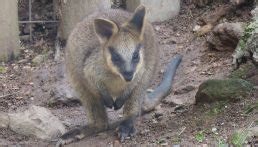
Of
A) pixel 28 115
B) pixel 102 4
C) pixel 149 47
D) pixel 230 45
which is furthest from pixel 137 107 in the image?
pixel 102 4

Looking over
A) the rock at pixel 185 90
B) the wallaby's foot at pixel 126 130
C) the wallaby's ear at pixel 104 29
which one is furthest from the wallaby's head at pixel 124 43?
the rock at pixel 185 90

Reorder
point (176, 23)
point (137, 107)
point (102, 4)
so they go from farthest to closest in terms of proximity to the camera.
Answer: point (176, 23) < point (102, 4) < point (137, 107)

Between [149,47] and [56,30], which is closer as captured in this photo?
[149,47]

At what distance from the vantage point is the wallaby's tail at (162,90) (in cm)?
633

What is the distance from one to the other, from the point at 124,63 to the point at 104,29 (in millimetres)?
364

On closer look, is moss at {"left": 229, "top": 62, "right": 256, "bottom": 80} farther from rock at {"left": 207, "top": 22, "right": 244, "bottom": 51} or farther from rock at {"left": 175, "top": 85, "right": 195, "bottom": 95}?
rock at {"left": 207, "top": 22, "right": 244, "bottom": 51}

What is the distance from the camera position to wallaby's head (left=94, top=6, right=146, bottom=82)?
16.9 feet

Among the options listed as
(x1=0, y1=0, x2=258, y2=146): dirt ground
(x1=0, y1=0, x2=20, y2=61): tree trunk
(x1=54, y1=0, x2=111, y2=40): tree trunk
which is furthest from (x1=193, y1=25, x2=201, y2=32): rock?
(x1=0, y1=0, x2=20, y2=61): tree trunk

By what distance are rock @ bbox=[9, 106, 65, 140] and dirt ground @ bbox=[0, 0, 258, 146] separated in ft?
0.21

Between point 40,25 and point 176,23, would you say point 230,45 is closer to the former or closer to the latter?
point 176,23

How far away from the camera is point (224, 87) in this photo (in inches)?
208

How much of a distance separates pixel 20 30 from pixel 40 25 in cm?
29

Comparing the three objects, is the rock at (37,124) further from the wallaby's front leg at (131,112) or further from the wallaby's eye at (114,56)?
the wallaby's eye at (114,56)

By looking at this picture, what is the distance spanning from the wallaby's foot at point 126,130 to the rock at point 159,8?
11.2ft
